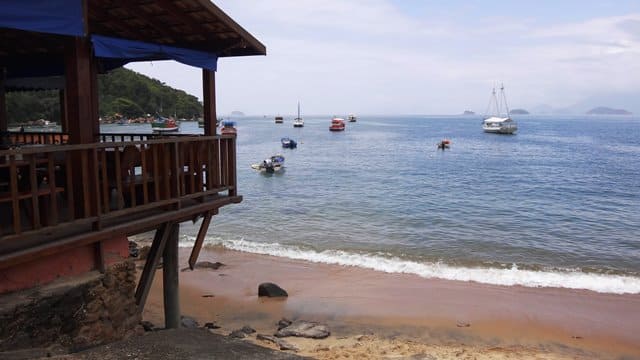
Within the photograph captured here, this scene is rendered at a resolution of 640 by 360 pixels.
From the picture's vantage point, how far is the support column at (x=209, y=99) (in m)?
8.71

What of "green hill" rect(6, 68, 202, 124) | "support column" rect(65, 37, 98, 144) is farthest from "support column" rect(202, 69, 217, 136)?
"green hill" rect(6, 68, 202, 124)

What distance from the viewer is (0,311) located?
5.37m

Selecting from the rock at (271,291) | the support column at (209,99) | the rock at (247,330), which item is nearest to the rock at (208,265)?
the rock at (271,291)

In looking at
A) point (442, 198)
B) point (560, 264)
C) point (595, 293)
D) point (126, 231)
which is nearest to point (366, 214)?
point (442, 198)

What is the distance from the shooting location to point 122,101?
8112cm

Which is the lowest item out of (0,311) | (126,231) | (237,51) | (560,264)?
(560,264)

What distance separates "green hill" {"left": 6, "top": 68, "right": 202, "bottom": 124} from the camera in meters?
33.0

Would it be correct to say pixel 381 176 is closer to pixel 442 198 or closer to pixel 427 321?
pixel 442 198

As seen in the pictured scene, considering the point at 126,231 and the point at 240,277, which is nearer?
the point at 126,231

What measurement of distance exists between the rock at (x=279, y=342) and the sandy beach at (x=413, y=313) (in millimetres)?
198

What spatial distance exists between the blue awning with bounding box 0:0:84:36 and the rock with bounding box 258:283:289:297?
937 centimetres

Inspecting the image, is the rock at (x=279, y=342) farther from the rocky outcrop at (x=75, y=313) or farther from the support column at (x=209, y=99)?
the support column at (x=209, y=99)

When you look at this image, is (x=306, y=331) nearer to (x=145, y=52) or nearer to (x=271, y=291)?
(x=271, y=291)

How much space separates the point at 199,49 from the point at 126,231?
3.47 metres
